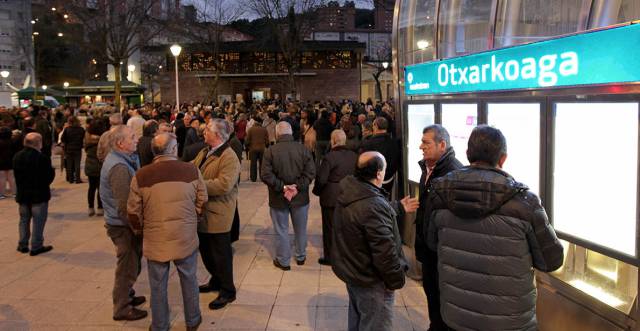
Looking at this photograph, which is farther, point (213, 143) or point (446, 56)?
point (446, 56)

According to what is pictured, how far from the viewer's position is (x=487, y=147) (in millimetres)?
2844

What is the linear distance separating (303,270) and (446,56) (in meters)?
3.23

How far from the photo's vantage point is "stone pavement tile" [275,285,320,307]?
561cm

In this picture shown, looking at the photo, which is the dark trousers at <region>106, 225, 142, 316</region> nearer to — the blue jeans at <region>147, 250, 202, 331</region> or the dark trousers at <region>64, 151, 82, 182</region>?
the blue jeans at <region>147, 250, 202, 331</region>

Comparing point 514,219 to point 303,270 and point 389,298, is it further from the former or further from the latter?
point 303,270

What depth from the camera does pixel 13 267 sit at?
6.86 m

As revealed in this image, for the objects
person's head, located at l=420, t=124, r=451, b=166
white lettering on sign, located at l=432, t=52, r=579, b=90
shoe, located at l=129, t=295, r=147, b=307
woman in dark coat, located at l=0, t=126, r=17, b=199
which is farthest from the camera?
woman in dark coat, located at l=0, t=126, r=17, b=199

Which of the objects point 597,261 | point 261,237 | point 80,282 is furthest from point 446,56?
point 80,282

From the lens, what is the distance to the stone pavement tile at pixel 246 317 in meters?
5.01

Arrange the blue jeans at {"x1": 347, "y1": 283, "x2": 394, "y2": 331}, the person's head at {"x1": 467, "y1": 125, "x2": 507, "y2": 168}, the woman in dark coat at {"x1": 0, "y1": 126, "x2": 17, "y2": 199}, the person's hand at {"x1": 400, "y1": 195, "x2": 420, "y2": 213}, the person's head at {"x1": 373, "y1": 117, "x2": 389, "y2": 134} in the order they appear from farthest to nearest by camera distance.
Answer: the woman in dark coat at {"x1": 0, "y1": 126, "x2": 17, "y2": 199}
the person's head at {"x1": 373, "y1": 117, "x2": 389, "y2": 134}
the person's hand at {"x1": 400, "y1": 195, "x2": 420, "y2": 213}
the blue jeans at {"x1": 347, "y1": 283, "x2": 394, "y2": 331}
the person's head at {"x1": 467, "y1": 125, "x2": 507, "y2": 168}

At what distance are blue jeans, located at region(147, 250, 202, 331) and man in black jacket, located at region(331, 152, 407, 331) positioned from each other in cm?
155

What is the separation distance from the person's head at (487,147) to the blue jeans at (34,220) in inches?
256

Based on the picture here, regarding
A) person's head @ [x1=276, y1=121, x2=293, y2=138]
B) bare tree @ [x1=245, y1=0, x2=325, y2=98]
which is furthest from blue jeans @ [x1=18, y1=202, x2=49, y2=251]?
bare tree @ [x1=245, y1=0, x2=325, y2=98]

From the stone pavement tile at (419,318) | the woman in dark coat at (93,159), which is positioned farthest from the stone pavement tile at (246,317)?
the woman in dark coat at (93,159)
